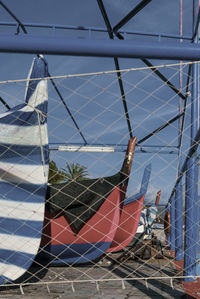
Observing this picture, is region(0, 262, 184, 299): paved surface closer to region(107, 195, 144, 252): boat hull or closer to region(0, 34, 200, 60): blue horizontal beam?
region(0, 34, 200, 60): blue horizontal beam

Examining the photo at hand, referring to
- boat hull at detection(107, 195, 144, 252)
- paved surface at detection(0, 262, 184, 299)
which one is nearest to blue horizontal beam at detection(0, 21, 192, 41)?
Answer: boat hull at detection(107, 195, 144, 252)

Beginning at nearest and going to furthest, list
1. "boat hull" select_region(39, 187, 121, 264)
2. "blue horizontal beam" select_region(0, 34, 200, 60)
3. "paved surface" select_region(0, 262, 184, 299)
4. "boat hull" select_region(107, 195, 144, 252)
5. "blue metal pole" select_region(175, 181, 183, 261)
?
"blue horizontal beam" select_region(0, 34, 200, 60), "paved surface" select_region(0, 262, 184, 299), "boat hull" select_region(39, 187, 121, 264), "blue metal pole" select_region(175, 181, 183, 261), "boat hull" select_region(107, 195, 144, 252)

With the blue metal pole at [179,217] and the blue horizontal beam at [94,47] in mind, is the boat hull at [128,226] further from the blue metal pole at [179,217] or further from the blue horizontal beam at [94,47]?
the blue horizontal beam at [94,47]

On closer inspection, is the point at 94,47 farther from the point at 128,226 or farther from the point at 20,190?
the point at 128,226

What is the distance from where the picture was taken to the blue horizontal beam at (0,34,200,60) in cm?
225

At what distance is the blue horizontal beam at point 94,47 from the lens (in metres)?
2.25

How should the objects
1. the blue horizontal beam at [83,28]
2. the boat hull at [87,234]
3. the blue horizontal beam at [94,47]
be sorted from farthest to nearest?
1. the blue horizontal beam at [83,28]
2. the boat hull at [87,234]
3. the blue horizontal beam at [94,47]

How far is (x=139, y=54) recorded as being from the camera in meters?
2.30

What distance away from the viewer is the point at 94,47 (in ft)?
7.47

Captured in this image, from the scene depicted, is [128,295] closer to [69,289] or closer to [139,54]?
[69,289]

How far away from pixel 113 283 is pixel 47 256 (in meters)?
1.58

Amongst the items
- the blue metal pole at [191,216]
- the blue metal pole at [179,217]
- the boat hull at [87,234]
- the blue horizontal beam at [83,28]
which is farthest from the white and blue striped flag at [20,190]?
the blue horizontal beam at [83,28]

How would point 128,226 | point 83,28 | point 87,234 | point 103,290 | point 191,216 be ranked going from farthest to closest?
point 83,28
point 128,226
point 87,234
point 103,290
point 191,216

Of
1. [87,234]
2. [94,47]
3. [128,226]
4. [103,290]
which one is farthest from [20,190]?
[128,226]
